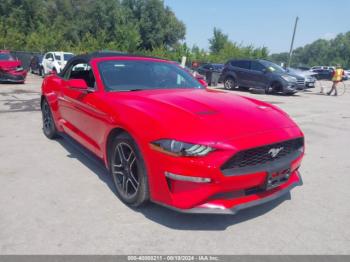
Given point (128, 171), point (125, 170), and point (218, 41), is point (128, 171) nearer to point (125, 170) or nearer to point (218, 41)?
point (125, 170)

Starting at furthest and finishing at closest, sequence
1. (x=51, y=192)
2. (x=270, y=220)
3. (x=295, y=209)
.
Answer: (x=51, y=192), (x=295, y=209), (x=270, y=220)

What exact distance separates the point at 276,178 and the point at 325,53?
132 meters

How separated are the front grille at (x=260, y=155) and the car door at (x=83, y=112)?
1563 mm

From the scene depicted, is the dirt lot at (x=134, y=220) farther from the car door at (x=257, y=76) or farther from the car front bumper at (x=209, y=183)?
the car door at (x=257, y=76)

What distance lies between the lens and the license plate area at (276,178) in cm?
306

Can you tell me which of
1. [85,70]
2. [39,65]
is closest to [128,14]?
[39,65]

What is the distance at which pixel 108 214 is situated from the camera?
11.1 ft

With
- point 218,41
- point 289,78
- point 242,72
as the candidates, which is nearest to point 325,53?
point 218,41

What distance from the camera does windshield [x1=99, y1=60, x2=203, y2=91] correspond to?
4180mm

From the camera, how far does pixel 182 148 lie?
2834mm

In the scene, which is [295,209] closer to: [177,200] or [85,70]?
[177,200]

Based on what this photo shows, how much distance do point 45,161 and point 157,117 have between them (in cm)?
258

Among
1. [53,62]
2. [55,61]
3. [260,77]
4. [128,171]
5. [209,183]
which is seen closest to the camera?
[209,183]

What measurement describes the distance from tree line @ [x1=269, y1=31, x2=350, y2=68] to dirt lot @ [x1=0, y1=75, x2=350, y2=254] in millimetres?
102639
